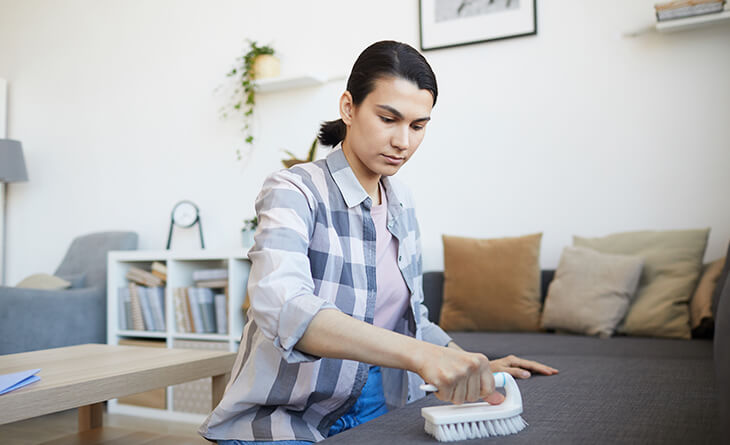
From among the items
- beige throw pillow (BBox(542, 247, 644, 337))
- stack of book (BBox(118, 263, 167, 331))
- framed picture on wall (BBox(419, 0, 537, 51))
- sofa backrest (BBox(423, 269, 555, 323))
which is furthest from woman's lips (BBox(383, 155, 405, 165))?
stack of book (BBox(118, 263, 167, 331))

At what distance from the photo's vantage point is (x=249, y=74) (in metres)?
3.54

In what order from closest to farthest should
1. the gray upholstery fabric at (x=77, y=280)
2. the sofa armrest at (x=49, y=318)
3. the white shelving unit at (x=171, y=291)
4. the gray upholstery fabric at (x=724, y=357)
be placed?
the gray upholstery fabric at (x=724, y=357), the sofa armrest at (x=49, y=318), the white shelving unit at (x=171, y=291), the gray upholstery fabric at (x=77, y=280)

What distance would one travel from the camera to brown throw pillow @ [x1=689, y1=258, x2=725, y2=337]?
2158 millimetres

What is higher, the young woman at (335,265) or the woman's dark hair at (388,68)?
the woman's dark hair at (388,68)

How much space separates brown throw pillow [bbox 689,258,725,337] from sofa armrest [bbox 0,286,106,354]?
2.91 metres

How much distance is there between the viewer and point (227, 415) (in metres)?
1.03

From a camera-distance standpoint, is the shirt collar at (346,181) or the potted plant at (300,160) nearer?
the shirt collar at (346,181)

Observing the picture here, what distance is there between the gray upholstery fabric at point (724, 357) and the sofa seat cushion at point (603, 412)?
0.26 ft

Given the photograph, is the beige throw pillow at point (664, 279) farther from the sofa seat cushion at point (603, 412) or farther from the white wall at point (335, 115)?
the sofa seat cushion at point (603, 412)

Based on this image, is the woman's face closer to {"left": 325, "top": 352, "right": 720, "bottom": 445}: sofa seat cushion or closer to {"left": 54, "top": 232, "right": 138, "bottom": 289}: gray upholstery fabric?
{"left": 325, "top": 352, "right": 720, "bottom": 445}: sofa seat cushion

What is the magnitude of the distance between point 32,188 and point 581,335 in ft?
12.5

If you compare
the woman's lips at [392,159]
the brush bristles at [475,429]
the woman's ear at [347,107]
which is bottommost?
the brush bristles at [475,429]

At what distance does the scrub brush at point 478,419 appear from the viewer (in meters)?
0.78

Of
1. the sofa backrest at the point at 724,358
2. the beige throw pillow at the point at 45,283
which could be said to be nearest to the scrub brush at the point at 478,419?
the sofa backrest at the point at 724,358
